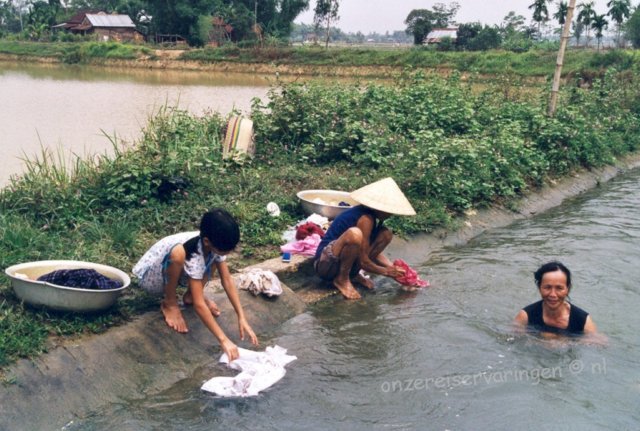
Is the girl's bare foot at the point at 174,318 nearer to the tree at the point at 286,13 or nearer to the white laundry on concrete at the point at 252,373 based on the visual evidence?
the white laundry on concrete at the point at 252,373

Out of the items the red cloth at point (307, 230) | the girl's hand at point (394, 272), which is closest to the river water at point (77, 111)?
the red cloth at point (307, 230)

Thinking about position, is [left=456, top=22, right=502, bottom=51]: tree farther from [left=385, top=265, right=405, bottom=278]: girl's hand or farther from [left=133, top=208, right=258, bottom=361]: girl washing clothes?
[left=133, top=208, right=258, bottom=361]: girl washing clothes

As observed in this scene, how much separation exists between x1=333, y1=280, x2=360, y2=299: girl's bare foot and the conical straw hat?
0.81 meters

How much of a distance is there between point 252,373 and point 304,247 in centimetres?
196

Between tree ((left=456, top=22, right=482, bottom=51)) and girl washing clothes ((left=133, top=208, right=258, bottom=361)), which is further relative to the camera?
tree ((left=456, top=22, right=482, bottom=51))

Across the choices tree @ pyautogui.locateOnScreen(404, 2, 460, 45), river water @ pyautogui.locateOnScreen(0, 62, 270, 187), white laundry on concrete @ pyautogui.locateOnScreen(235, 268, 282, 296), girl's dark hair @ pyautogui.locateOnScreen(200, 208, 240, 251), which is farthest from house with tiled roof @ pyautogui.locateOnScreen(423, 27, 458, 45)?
girl's dark hair @ pyautogui.locateOnScreen(200, 208, 240, 251)

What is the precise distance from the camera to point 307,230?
6074 mm

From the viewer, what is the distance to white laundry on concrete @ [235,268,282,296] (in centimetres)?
496

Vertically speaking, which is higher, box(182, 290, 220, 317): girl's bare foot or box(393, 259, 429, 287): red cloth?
box(182, 290, 220, 317): girl's bare foot

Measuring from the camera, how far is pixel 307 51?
41219mm

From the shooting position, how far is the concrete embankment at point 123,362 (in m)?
3.44

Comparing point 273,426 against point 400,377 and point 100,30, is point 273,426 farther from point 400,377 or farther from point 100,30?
point 100,30

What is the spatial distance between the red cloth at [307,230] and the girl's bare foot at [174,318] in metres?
1.92

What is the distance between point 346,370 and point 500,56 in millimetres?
34155
